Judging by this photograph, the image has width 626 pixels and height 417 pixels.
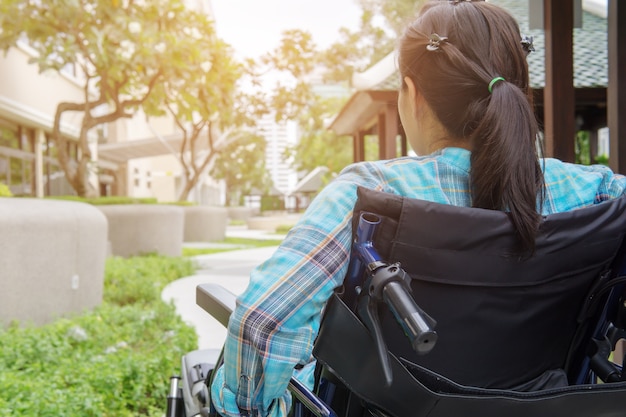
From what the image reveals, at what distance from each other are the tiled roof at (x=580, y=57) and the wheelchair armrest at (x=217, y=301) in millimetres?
6871

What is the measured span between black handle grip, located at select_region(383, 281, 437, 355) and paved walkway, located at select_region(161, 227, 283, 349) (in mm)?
4253

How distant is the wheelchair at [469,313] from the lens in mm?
1184

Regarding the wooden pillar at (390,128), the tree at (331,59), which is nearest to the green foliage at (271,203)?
the tree at (331,59)

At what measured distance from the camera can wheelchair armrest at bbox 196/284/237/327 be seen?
152 centimetres

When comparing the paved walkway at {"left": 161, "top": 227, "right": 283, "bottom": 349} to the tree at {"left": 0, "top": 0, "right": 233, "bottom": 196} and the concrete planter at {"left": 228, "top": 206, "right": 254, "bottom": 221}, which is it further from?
the concrete planter at {"left": 228, "top": 206, "right": 254, "bottom": 221}

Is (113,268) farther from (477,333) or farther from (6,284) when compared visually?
(477,333)

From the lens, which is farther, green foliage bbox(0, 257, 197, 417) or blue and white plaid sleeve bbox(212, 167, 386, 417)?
green foliage bbox(0, 257, 197, 417)

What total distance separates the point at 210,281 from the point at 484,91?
758 centimetres

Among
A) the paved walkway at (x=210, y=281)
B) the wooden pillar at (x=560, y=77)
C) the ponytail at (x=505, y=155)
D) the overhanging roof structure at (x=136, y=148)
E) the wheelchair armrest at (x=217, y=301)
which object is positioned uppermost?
the overhanging roof structure at (x=136, y=148)

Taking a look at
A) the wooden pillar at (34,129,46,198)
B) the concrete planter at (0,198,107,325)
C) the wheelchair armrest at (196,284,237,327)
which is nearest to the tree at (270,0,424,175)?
the wooden pillar at (34,129,46,198)

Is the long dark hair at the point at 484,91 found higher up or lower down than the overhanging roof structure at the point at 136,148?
lower down

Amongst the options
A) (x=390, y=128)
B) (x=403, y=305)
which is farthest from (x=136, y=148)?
(x=403, y=305)

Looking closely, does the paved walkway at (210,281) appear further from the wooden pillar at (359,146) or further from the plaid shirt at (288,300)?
the plaid shirt at (288,300)

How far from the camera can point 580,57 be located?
854 centimetres
